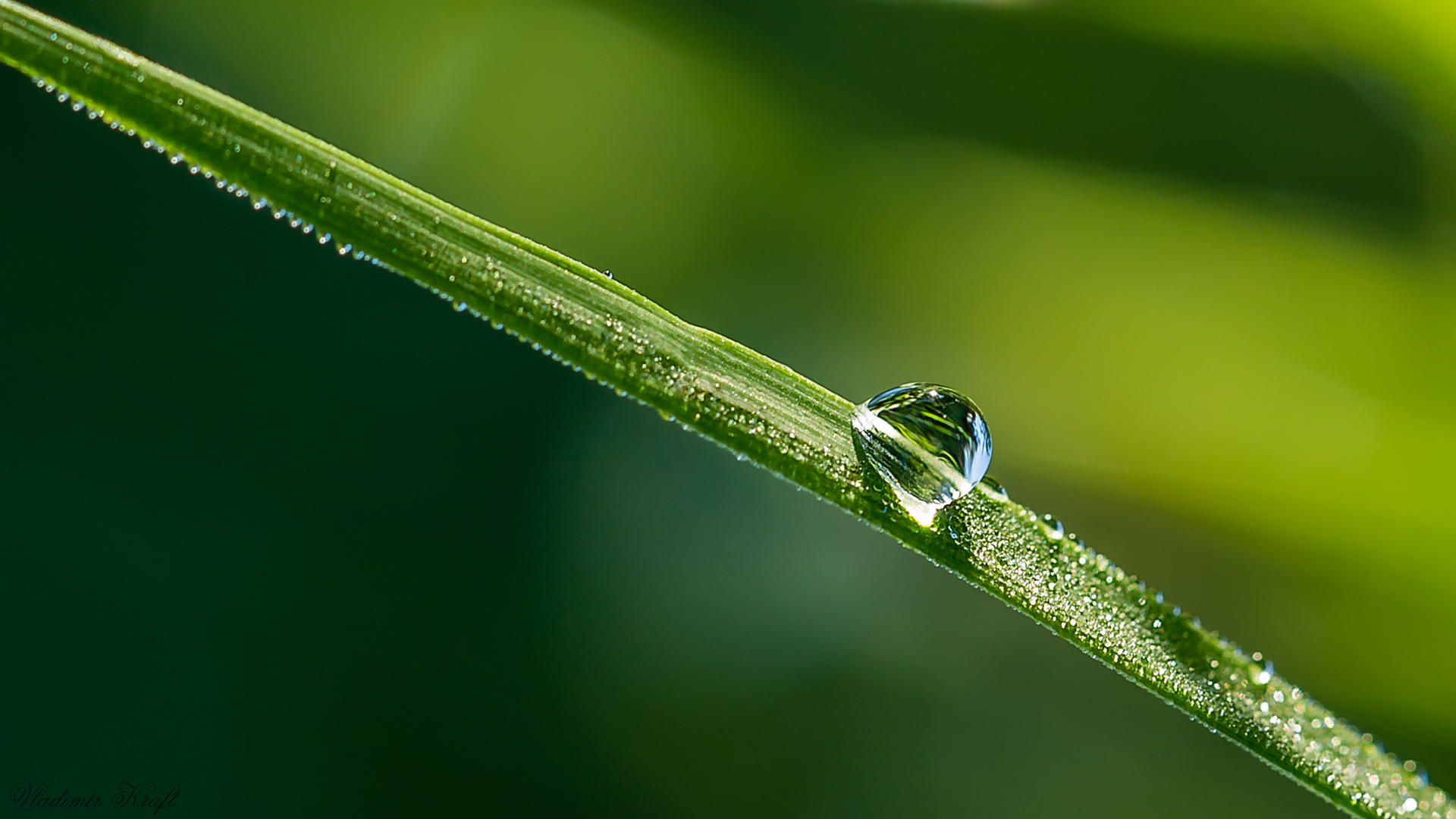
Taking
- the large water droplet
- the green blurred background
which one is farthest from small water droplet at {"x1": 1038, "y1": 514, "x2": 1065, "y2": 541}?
the green blurred background

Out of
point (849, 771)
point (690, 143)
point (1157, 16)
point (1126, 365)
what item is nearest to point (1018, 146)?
point (1157, 16)

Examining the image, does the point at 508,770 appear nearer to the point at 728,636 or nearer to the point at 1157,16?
the point at 728,636

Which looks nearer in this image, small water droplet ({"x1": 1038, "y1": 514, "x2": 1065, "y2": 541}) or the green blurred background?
small water droplet ({"x1": 1038, "y1": 514, "x2": 1065, "y2": 541})

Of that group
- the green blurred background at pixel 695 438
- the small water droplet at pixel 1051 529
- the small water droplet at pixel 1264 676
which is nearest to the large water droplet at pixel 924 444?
the small water droplet at pixel 1051 529

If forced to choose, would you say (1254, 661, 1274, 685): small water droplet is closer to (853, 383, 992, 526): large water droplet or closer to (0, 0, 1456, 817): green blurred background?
(853, 383, 992, 526): large water droplet

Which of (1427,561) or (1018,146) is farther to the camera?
(1018,146)

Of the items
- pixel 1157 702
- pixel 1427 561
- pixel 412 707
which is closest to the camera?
pixel 1427 561
